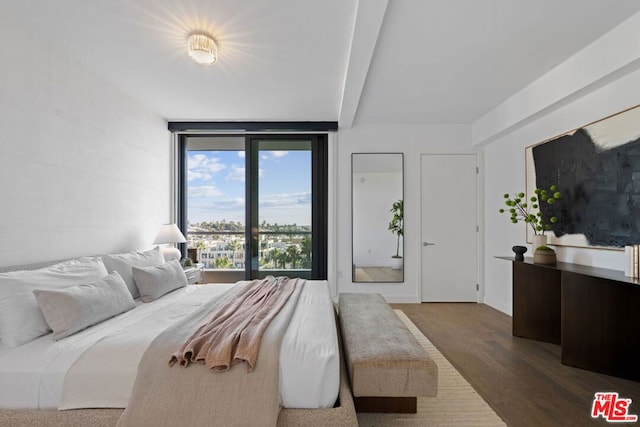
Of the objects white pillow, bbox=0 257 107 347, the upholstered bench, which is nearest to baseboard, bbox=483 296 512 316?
the upholstered bench

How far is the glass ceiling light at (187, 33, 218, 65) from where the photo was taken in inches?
94.2

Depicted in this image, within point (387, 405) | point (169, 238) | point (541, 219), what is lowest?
point (387, 405)

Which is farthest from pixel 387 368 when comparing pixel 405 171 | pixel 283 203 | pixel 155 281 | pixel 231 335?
pixel 405 171

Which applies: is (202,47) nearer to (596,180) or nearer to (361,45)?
(361,45)

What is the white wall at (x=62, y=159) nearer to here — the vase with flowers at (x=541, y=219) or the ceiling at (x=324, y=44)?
the ceiling at (x=324, y=44)

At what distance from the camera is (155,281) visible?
276 cm

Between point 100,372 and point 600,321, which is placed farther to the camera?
point 600,321

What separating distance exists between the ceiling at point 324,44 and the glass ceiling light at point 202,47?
0.05 m

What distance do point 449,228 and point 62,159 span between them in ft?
15.0

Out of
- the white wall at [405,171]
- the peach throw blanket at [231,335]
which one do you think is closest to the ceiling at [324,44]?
the white wall at [405,171]

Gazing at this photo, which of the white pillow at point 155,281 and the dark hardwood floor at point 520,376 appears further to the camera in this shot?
the white pillow at point 155,281

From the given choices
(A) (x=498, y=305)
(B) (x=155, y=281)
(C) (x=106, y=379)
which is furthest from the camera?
(A) (x=498, y=305)

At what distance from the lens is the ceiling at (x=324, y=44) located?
214 centimetres

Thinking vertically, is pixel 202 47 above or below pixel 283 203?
above
